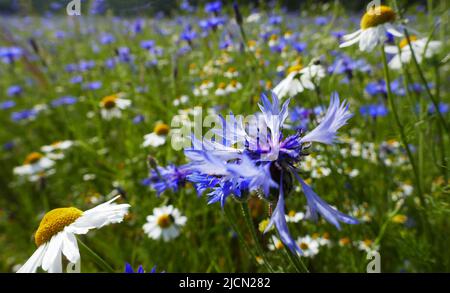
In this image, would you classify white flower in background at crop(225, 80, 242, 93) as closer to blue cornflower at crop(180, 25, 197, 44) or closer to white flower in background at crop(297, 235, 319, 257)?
blue cornflower at crop(180, 25, 197, 44)

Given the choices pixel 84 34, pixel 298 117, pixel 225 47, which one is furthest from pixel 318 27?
pixel 84 34

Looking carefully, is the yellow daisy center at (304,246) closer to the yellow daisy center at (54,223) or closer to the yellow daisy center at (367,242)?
the yellow daisy center at (367,242)

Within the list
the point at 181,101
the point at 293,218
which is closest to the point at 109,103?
the point at 181,101

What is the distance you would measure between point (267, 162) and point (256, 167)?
36mm

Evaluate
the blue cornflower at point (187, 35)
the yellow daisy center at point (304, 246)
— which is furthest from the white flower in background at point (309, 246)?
the blue cornflower at point (187, 35)

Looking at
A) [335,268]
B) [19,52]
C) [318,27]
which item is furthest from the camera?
[19,52]

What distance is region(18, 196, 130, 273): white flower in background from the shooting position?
2.09ft

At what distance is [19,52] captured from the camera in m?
3.02

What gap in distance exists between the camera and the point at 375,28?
100 centimetres

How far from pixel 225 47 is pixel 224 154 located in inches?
59.1

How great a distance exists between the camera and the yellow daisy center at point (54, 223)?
0.68 m

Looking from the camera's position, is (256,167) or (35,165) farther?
(35,165)

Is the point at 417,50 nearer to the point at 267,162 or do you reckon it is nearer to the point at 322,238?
the point at 322,238

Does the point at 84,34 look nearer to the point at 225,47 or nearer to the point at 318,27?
the point at 318,27
